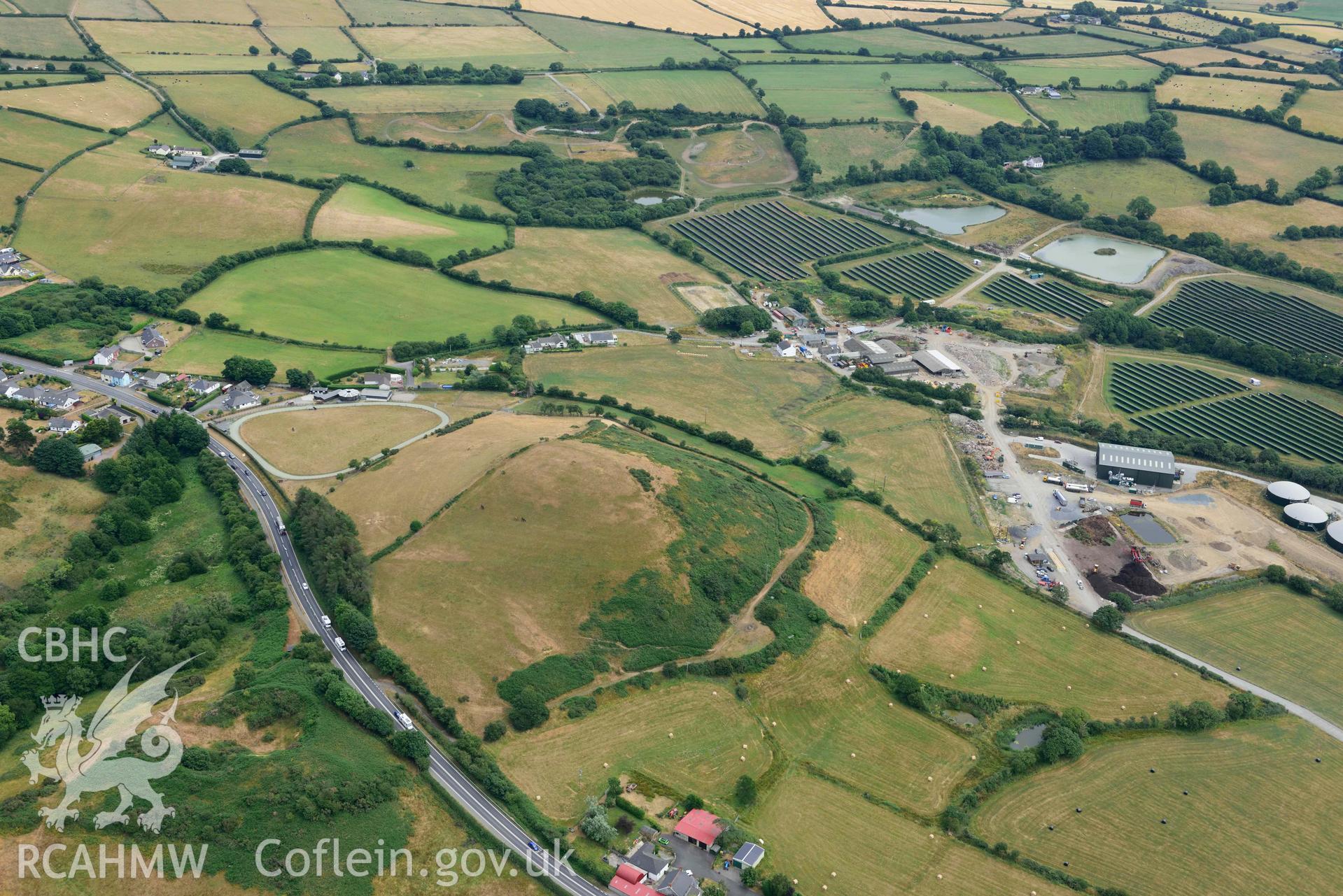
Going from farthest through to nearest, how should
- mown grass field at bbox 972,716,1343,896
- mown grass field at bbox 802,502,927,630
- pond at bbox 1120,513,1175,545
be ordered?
pond at bbox 1120,513,1175,545, mown grass field at bbox 802,502,927,630, mown grass field at bbox 972,716,1343,896

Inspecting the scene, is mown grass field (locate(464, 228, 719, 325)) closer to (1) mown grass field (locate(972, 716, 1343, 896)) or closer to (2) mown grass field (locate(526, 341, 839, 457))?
(2) mown grass field (locate(526, 341, 839, 457))

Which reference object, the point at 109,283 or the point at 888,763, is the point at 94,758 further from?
→ the point at 109,283

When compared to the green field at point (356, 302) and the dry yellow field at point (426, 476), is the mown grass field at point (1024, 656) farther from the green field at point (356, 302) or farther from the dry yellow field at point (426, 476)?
the green field at point (356, 302)

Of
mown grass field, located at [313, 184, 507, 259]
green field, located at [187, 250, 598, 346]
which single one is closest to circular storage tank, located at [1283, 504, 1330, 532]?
green field, located at [187, 250, 598, 346]

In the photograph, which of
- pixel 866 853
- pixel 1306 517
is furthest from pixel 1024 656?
pixel 1306 517

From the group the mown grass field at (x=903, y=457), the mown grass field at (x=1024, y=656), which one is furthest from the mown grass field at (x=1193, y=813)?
the mown grass field at (x=903, y=457)
